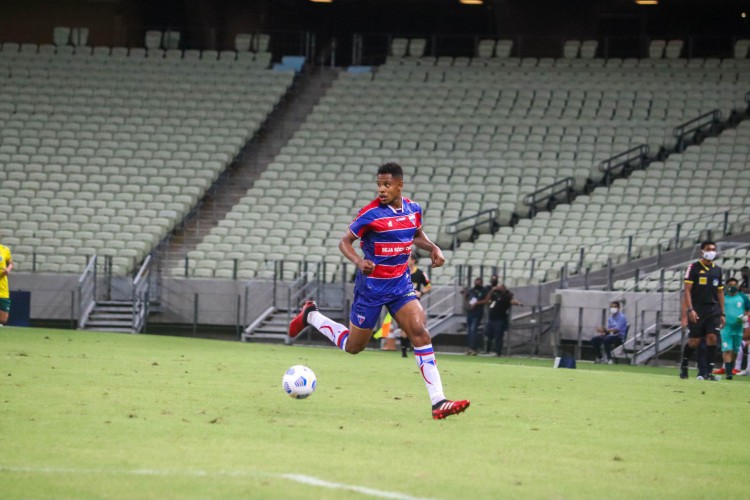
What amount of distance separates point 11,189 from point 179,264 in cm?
582

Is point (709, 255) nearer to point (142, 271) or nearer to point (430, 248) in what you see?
point (430, 248)

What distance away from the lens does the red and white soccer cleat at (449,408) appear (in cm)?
1085

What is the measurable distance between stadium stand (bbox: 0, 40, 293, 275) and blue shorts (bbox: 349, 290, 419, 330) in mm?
19919

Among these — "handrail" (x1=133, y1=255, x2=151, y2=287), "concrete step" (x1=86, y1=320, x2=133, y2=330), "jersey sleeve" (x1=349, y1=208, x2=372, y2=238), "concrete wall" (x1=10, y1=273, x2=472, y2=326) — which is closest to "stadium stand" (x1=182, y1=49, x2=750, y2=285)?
"concrete wall" (x1=10, y1=273, x2=472, y2=326)

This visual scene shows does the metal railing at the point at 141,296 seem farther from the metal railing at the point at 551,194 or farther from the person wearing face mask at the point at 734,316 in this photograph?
the person wearing face mask at the point at 734,316

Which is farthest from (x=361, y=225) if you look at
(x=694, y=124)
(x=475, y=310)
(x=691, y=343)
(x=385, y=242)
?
(x=694, y=124)

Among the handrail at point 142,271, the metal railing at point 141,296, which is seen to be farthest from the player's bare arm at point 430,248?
the handrail at point 142,271

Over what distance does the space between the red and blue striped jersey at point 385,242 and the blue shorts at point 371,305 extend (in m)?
0.06

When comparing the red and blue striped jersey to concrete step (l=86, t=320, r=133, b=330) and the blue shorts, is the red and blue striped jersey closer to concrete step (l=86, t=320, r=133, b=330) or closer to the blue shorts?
the blue shorts

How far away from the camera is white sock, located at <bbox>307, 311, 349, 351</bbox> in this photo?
12.2 meters

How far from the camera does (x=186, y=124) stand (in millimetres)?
36938

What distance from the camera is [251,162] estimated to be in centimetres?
3641

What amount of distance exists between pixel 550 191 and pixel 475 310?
7.76 metres

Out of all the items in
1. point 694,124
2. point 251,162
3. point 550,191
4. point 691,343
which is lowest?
point 691,343
